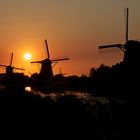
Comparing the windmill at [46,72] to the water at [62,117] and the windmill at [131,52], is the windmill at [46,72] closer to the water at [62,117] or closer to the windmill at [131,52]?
the windmill at [131,52]

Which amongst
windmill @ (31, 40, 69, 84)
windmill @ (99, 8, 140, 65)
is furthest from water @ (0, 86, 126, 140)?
windmill @ (31, 40, 69, 84)

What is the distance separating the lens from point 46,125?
21.5 metres

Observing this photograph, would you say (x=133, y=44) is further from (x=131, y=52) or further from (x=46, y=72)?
(x=46, y=72)

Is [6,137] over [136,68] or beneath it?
beneath

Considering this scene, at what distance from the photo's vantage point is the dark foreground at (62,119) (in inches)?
808

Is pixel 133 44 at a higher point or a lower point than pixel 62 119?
higher

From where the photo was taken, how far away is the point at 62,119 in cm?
2245

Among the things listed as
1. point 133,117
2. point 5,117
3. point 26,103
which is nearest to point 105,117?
point 133,117

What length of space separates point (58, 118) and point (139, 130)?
4993mm

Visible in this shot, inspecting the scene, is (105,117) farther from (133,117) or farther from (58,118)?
(58,118)

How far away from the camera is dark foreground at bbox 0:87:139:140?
2052cm

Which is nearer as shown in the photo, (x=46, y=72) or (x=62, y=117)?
(x=62, y=117)

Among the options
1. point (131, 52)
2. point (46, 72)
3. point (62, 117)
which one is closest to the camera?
point (62, 117)

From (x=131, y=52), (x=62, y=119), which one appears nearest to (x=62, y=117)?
(x=62, y=119)
